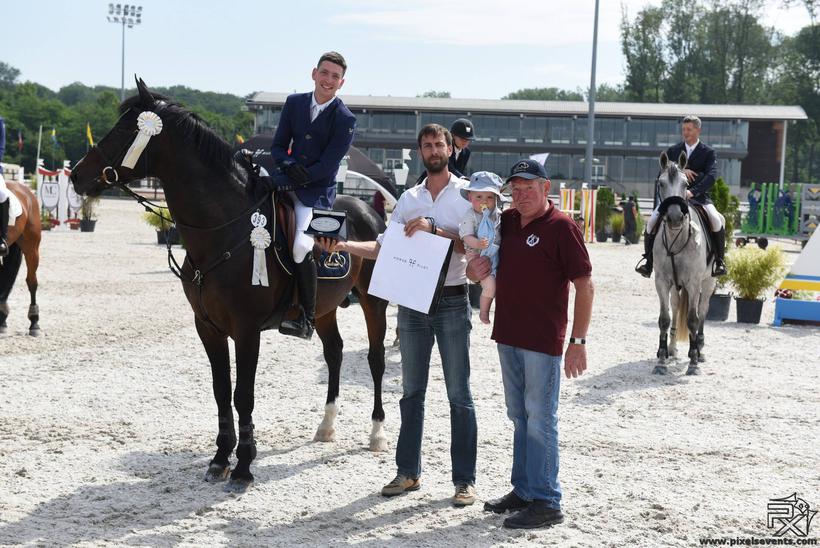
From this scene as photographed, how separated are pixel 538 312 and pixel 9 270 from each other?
31.1ft

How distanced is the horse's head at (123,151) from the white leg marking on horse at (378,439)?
9.04 feet

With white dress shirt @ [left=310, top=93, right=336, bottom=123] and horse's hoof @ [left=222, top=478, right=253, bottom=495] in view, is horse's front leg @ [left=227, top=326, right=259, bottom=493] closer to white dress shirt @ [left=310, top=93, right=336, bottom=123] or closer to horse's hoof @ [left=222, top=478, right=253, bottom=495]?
horse's hoof @ [left=222, top=478, right=253, bottom=495]

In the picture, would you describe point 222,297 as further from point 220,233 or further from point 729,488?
point 729,488

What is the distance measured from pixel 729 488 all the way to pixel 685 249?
5481 millimetres

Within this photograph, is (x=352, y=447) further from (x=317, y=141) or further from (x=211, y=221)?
(x=317, y=141)

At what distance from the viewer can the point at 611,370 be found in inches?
420

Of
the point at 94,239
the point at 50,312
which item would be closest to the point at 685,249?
the point at 50,312

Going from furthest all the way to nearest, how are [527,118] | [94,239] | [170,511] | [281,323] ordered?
[527,118]
[94,239]
[281,323]
[170,511]

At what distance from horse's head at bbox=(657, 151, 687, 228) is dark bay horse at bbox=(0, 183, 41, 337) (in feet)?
27.5

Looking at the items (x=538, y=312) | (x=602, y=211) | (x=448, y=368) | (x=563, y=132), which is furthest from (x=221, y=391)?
(x=563, y=132)

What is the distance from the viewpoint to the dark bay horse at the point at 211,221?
5.93 meters

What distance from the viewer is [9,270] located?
12.3 meters

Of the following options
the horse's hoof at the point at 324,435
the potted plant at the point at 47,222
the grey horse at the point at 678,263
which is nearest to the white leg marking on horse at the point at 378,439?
the horse's hoof at the point at 324,435

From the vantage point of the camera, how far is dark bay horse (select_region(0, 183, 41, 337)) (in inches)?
472
